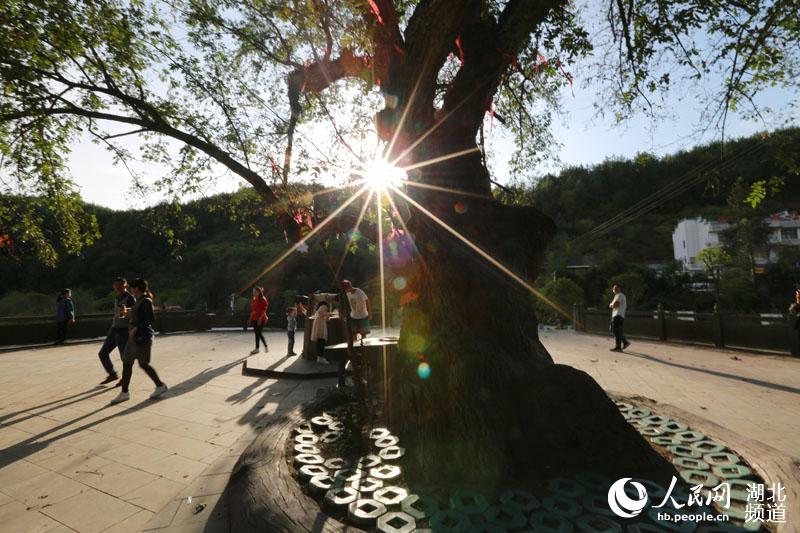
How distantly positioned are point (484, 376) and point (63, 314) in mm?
14608

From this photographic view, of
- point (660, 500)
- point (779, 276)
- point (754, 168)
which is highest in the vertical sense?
point (754, 168)

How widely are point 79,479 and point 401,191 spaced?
3753 millimetres

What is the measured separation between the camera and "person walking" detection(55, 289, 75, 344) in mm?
11380

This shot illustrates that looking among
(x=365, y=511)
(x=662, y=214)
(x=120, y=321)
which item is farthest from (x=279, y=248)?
(x=662, y=214)

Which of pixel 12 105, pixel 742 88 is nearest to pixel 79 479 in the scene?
pixel 12 105

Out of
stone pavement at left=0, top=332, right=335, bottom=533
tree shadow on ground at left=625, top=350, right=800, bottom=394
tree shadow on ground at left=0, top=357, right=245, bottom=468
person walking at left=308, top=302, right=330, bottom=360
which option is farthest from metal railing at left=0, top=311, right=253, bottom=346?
tree shadow on ground at left=625, top=350, right=800, bottom=394

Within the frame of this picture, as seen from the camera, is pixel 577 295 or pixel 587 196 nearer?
pixel 577 295

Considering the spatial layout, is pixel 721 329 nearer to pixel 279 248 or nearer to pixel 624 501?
pixel 624 501

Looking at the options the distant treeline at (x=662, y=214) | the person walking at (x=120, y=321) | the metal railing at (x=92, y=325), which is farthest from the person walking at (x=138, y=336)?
the metal railing at (x=92, y=325)

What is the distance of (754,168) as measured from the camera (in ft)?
189

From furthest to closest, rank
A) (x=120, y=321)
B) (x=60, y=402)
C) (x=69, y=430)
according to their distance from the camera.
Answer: (x=120, y=321) → (x=60, y=402) → (x=69, y=430)

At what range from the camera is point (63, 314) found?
1199cm

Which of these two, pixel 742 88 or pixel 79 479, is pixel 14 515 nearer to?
pixel 79 479

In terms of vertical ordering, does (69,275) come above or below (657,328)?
above
